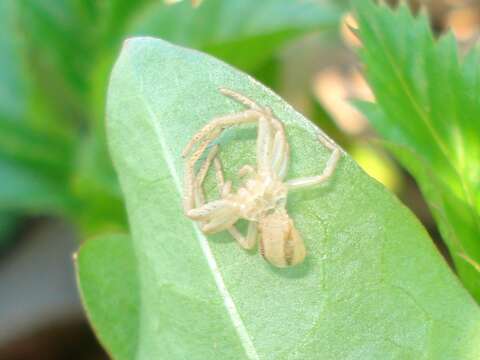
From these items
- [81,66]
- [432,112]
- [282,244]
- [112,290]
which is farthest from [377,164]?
[282,244]

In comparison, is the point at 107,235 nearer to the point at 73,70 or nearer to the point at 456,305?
the point at 456,305

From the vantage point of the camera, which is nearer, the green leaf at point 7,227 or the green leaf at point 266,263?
the green leaf at point 266,263

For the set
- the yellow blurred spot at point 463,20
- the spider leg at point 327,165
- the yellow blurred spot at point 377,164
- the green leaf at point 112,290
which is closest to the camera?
the spider leg at point 327,165

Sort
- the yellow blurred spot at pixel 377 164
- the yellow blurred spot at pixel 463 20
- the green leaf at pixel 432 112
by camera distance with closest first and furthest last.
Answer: the green leaf at pixel 432 112 → the yellow blurred spot at pixel 377 164 → the yellow blurred spot at pixel 463 20

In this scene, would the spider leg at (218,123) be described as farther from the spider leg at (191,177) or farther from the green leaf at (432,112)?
the green leaf at (432,112)

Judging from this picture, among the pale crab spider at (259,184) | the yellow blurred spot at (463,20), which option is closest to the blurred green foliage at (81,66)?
the pale crab spider at (259,184)

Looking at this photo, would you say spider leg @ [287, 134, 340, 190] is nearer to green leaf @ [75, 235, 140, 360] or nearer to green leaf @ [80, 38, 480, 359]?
green leaf @ [80, 38, 480, 359]

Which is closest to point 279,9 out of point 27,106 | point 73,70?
point 73,70
